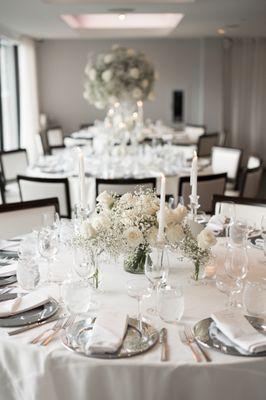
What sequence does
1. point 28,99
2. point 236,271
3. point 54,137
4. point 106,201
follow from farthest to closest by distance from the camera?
point 28,99 < point 54,137 < point 106,201 < point 236,271

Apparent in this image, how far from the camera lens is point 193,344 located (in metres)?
1.76

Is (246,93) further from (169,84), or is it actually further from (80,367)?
(80,367)

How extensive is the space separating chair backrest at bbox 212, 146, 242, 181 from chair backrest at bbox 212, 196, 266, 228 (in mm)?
2615

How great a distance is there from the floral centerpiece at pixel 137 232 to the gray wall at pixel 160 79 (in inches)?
349

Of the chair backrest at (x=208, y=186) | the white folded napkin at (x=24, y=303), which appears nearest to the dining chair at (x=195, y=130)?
the chair backrest at (x=208, y=186)

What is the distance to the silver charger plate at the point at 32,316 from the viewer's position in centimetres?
189


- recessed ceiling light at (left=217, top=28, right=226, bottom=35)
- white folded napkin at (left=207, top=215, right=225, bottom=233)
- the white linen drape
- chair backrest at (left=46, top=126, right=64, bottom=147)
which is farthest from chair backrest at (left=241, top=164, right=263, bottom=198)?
the white linen drape

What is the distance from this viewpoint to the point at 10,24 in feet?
25.4

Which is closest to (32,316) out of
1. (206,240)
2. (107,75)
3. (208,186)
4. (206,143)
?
(206,240)

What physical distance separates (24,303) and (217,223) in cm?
147

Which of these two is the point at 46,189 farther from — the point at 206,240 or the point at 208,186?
the point at 206,240

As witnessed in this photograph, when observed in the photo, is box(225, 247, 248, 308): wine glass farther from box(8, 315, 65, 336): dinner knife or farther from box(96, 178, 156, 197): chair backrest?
box(96, 178, 156, 197): chair backrest

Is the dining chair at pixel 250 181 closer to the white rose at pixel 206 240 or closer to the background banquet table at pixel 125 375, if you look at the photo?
the white rose at pixel 206 240

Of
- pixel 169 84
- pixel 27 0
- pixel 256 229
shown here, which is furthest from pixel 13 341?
pixel 169 84
